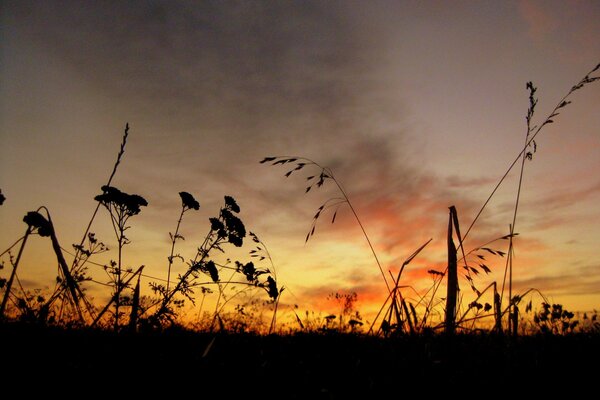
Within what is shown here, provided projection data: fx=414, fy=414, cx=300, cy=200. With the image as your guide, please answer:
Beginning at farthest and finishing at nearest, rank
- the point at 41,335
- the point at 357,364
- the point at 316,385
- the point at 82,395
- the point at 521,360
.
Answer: the point at 41,335, the point at 521,360, the point at 357,364, the point at 316,385, the point at 82,395

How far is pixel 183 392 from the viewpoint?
1.77 m

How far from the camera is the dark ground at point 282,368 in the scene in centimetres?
185

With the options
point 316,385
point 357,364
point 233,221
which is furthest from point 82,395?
point 233,221

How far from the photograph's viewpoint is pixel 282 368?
2.26 metres

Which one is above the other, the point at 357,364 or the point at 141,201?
the point at 141,201

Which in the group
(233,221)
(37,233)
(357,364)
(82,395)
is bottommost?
(82,395)

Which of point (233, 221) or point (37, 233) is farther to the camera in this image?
point (233, 221)

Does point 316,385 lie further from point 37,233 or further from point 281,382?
point 37,233

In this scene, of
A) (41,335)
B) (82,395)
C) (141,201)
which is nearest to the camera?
(82,395)

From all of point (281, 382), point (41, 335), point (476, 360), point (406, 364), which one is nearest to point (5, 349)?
point (41, 335)

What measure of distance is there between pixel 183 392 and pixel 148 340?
1392 mm

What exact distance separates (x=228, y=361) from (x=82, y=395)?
819mm

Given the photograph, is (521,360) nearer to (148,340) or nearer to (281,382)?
(281,382)

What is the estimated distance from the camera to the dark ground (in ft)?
6.08
